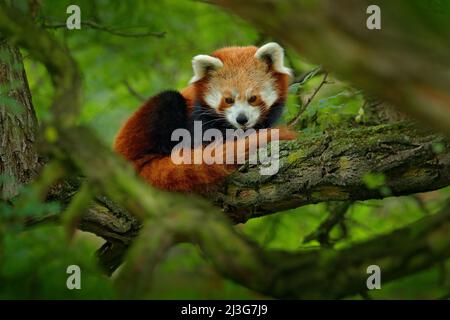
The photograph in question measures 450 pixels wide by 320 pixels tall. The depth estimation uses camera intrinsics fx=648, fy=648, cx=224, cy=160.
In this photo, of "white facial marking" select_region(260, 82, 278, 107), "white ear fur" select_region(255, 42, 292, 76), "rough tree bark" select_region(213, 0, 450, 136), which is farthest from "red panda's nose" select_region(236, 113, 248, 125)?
"rough tree bark" select_region(213, 0, 450, 136)

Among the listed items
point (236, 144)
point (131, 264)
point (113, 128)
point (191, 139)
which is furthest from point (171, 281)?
point (113, 128)

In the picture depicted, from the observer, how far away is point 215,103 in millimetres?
6332

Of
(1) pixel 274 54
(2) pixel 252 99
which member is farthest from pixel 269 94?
(1) pixel 274 54

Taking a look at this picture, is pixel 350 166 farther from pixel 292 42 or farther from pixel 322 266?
pixel 292 42

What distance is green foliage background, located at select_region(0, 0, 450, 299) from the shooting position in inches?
132

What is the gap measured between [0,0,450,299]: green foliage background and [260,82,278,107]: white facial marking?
252mm

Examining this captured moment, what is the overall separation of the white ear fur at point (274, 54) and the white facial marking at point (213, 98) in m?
0.57

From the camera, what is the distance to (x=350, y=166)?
414 centimetres

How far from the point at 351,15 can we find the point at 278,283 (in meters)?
1.03

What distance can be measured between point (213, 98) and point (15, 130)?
2387 mm

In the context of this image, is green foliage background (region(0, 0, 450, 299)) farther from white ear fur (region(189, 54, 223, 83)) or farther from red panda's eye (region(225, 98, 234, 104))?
white ear fur (region(189, 54, 223, 83))

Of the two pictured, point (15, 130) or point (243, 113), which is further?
point (243, 113)

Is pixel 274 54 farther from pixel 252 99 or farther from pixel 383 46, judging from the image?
pixel 383 46

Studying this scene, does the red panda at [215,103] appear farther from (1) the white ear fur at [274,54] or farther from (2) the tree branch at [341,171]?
(2) the tree branch at [341,171]
